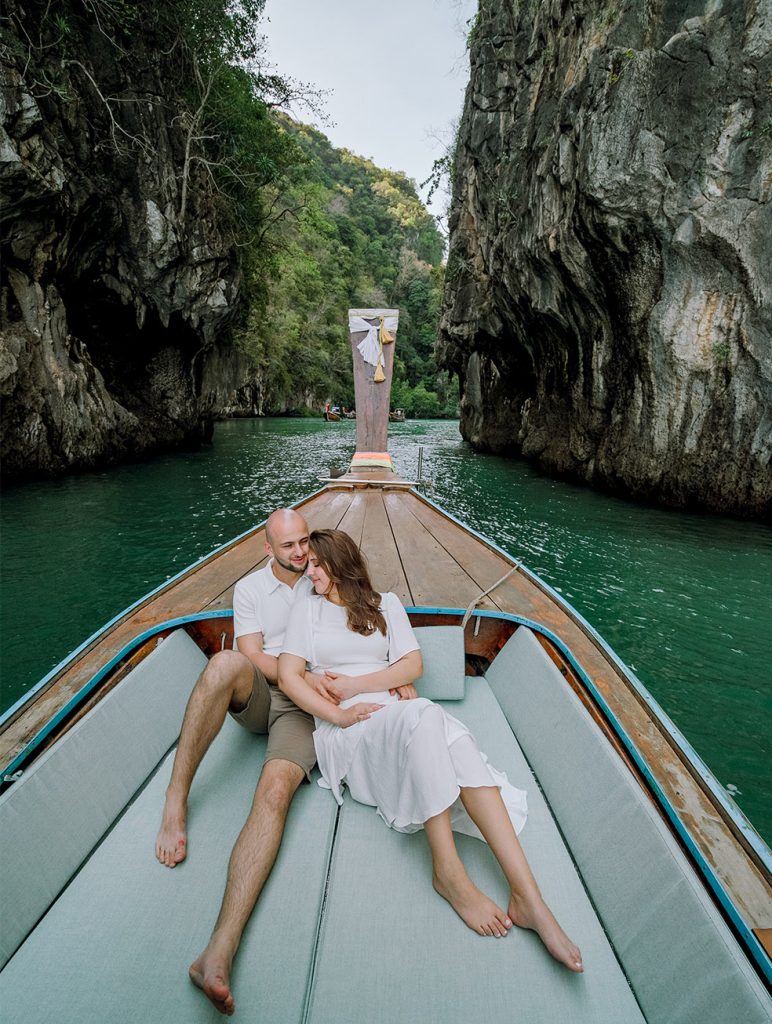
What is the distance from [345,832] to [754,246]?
8653 millimetres

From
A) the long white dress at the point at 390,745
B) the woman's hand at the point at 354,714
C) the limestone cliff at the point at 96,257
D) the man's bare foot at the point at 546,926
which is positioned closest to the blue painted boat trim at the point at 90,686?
the long white dress at the point at 390,745

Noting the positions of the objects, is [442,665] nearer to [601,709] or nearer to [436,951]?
[601,709]

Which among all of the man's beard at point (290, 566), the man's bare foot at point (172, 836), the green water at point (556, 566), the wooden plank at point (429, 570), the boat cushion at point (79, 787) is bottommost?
the green water at point (556, 566)

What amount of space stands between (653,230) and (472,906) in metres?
8.77

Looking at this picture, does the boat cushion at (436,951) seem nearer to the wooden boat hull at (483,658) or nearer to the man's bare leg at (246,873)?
the man's bare leg at (246,873)

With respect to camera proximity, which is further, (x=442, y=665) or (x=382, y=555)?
(x=382, y=555)

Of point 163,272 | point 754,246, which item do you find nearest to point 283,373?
point 163,272

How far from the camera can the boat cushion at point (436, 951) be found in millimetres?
990

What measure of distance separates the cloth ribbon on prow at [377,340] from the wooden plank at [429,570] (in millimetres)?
4660

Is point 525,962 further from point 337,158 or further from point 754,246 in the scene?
point 337,158

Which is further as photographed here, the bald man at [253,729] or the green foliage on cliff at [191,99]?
the green foliage on cliff at [191,99]

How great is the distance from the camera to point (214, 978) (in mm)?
949

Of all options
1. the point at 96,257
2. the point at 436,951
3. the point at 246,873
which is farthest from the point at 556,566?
the point at 96,257

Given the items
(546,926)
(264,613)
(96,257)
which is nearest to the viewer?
(546,926)
